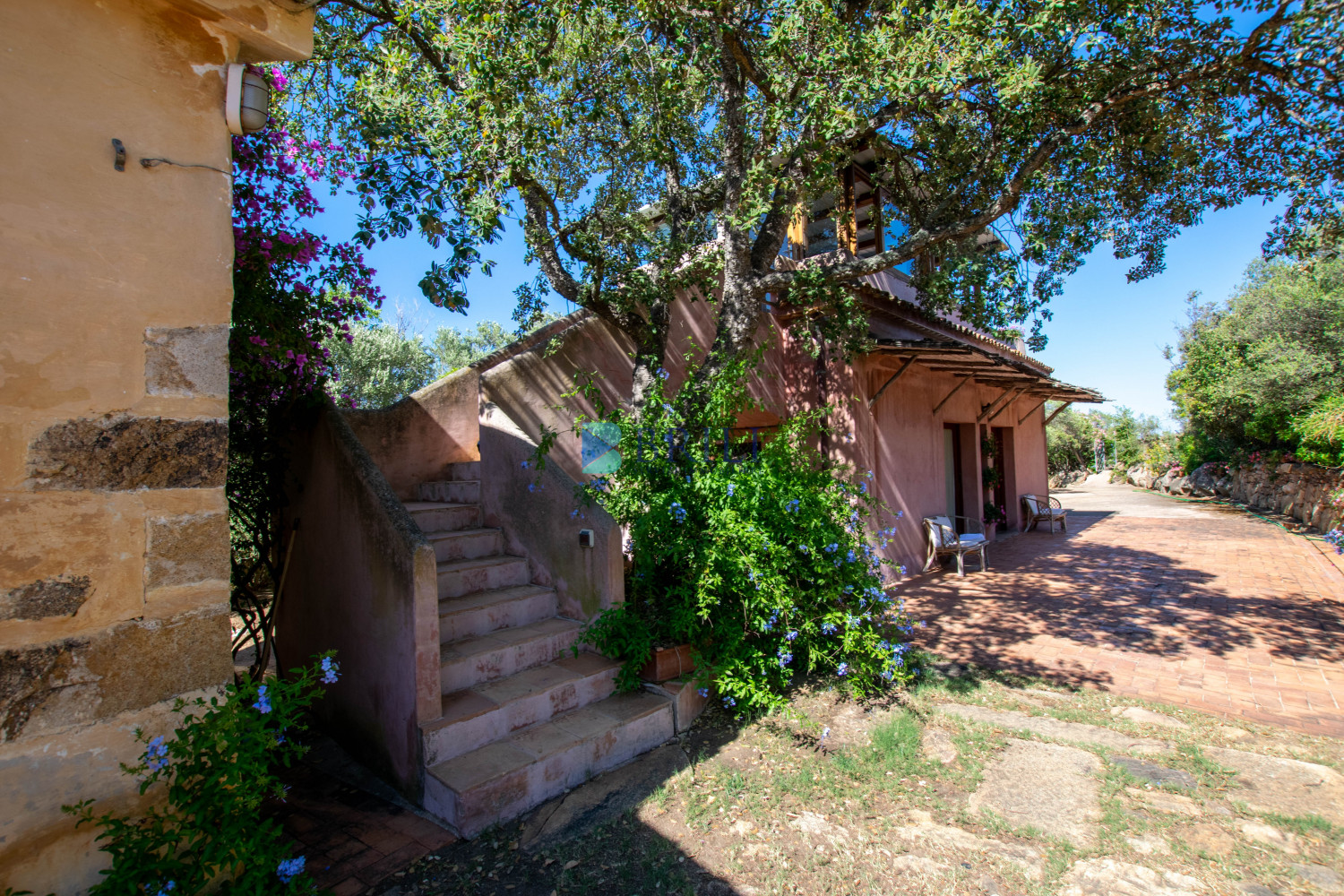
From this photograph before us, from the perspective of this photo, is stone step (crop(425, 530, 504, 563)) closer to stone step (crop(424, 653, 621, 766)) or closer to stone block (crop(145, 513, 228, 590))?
stone step (crop(424, 653, 621, 766))

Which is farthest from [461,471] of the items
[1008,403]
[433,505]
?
[1008,403]

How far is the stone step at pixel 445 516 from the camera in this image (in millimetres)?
4789

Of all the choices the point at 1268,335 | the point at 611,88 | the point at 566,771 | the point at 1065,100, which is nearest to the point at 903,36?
the point at 1065,100

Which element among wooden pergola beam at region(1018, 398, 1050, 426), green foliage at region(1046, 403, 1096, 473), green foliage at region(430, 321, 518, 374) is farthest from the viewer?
green foliage at region(1046, 403, 1096, 473)

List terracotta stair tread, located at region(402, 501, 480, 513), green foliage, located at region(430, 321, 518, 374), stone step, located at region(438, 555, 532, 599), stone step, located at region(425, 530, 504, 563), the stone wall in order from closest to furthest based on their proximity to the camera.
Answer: stone step, located at region(438, 555, 532, 599)
stone step, located at region(425, 530, 504, 563)
terracotta stair tread, located at region(402, 501, 480, 513)
the stone wall
green foliage, located at region(430, 321, 518, 374)

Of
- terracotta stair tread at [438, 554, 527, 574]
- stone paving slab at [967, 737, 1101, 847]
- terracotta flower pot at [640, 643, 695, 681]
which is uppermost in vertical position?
terracotta stair tread at [438, 554, 527, 574]

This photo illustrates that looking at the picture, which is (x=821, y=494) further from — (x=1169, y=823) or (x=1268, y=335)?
(x=1268, y=335)

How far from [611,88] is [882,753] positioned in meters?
6.31

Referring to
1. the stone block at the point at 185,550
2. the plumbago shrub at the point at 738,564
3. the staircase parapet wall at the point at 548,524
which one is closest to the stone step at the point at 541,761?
the plumbago shrub at the point at 738,564

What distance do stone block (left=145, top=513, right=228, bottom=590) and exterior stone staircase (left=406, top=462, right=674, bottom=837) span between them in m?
1.47

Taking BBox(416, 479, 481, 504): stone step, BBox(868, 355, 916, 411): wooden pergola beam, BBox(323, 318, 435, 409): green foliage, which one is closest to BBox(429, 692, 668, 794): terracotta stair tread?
BBox(416, 479, 481, 504): stone step

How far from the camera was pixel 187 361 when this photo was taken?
1986mm

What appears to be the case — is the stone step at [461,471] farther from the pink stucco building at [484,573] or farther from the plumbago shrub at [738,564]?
the plumbago shrub at [738,564]

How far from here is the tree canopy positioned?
4.38 meters
